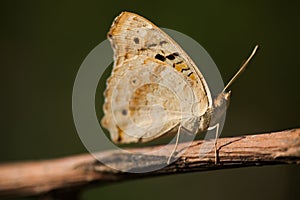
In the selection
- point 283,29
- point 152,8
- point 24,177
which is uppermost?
point 152,8

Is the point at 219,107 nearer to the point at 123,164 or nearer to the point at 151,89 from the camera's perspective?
the point at 151,89

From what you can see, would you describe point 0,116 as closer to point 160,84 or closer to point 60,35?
point 60,35

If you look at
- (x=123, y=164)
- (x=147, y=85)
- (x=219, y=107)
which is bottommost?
(x=123, y=164)

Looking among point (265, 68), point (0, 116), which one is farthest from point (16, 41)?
point (265, 68)

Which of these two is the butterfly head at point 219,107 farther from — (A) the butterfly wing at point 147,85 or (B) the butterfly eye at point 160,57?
(B) the butterfly eye at point 160,57

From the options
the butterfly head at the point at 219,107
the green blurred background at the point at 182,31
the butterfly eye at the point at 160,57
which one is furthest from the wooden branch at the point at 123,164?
the green blurred background at the point at 182,31

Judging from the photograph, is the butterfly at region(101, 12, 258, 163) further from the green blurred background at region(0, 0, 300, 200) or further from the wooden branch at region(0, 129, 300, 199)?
the green blurred background at region(0, 0, 300, 200)

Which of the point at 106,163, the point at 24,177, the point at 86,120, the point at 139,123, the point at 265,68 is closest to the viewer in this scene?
the point at 106,163

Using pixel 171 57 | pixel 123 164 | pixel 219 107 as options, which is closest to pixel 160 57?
pixel 171 57

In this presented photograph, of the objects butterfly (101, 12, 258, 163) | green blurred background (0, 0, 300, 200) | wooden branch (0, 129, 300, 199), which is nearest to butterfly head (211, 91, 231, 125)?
butterfly (101, 12, 258, 163)
